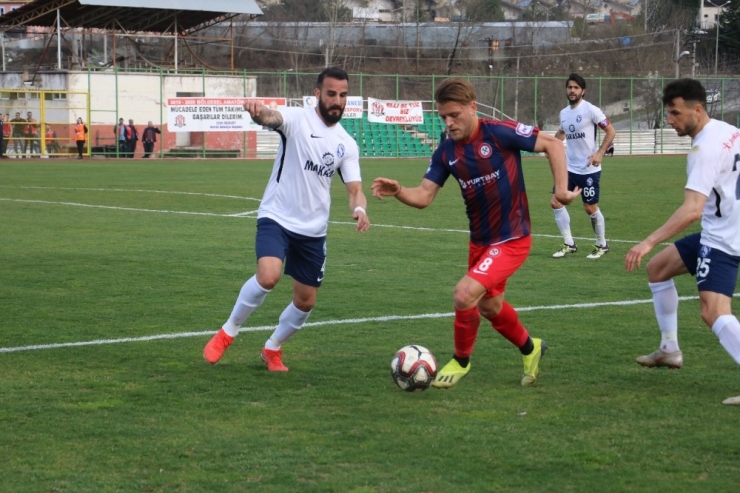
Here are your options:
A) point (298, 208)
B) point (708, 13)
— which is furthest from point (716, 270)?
point (708, 13)

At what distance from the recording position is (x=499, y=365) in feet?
22.5

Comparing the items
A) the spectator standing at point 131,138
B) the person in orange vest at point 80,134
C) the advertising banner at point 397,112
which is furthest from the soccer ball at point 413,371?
the advertising banner at point 397,112

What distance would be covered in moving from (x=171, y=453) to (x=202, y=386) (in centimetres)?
137

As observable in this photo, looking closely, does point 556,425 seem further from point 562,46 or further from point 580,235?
point 562,46

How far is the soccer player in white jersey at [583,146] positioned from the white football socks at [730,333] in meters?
7.32

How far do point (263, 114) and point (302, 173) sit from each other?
61 cm

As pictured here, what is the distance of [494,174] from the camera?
6227mm

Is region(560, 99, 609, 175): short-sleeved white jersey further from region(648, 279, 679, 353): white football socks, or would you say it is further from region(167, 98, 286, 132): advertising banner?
region(167, 98, 286, 132): advertising banner

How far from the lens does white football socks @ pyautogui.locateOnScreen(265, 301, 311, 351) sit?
6828 millimetres

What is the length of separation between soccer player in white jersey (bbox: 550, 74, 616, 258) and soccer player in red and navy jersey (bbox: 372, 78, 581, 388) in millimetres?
6948

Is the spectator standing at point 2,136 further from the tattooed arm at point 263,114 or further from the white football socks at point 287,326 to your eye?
the tattooed arm at point 263,114

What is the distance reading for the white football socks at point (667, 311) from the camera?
6.49 m

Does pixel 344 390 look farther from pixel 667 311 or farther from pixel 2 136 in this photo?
pixel 2 136

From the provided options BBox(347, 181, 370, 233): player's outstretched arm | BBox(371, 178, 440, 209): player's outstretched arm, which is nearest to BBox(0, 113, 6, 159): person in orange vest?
BBox(347, 181, 370, 233): player's outstretched arm
